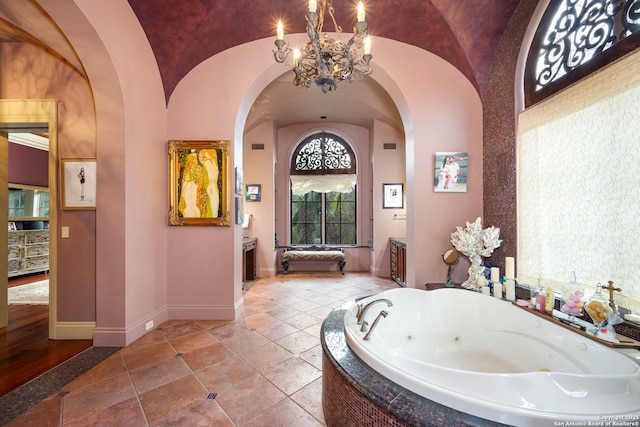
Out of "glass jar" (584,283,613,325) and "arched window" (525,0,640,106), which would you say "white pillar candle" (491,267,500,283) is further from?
"arched window" (525,0,640,106)

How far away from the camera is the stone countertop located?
1.00 metres

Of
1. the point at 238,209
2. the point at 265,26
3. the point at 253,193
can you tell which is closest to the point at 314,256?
the point at 253,193

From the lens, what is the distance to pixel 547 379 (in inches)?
43.0

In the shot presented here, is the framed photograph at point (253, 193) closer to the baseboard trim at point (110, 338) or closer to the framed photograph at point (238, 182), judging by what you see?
the framed photograph at point (238, 182)

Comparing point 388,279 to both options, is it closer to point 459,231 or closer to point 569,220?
point 459,231

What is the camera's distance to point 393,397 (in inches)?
44.8

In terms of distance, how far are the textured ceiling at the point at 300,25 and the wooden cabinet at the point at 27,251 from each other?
5.24m

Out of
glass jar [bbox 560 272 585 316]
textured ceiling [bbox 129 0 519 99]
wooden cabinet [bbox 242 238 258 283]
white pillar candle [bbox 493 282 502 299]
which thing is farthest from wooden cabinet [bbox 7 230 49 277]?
glass jar [bbox 560 272 585 316]

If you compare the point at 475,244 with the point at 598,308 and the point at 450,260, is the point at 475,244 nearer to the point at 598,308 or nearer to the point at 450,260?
the point at 450,260

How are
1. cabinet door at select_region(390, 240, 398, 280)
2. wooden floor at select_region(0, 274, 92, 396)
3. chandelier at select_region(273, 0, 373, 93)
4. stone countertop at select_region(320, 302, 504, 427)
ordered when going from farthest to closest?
cabinet door at select_region(390, 240, 398, 280) → wooden floor at select_region(0, 274, 92, 396) → chandelier at select_region(273, 0, 373, 93) → stone countertop at select_region(320, 302, 504, 427)

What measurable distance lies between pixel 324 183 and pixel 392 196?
1.58 metres

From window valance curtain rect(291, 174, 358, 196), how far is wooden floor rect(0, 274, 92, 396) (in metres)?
4.46

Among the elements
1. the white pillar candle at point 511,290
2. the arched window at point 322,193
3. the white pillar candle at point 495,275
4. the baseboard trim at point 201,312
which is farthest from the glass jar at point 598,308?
the arched window at point 322,193

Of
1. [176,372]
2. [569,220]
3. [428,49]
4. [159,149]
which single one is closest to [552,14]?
[428,49]
